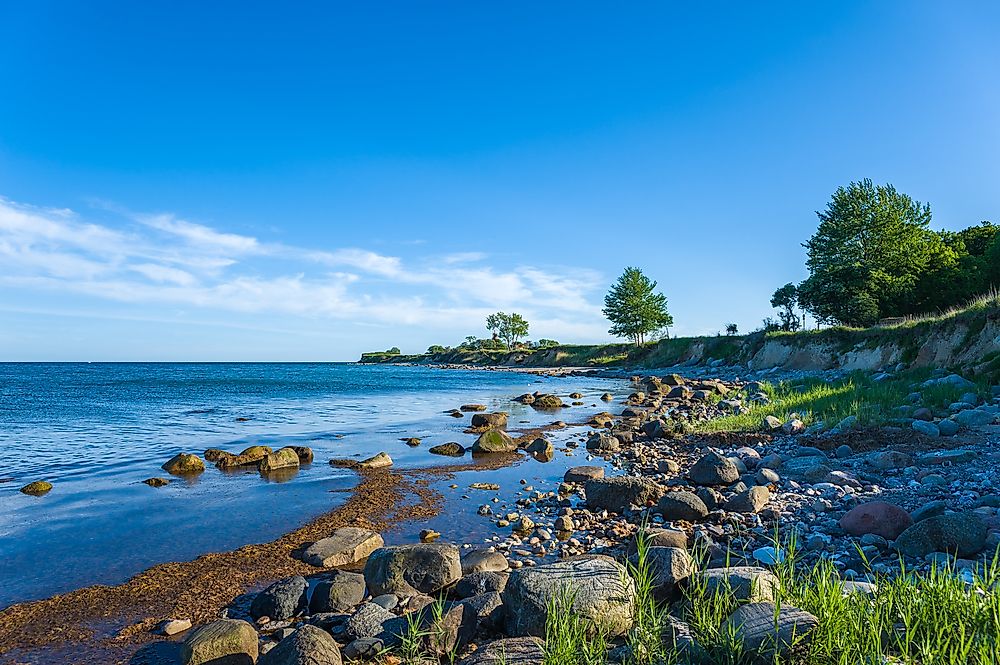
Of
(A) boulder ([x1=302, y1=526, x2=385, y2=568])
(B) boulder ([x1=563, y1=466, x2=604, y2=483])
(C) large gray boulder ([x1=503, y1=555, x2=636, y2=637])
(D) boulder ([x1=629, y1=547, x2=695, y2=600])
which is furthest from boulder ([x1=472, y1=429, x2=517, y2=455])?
(C) large gray boulder ([x1=503, y1=555, x2=636, y2=637])

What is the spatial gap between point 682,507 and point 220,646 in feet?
21.7

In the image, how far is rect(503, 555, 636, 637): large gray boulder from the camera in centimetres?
491

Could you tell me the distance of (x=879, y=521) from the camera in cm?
695

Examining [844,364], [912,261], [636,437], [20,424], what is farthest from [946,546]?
[912,261]

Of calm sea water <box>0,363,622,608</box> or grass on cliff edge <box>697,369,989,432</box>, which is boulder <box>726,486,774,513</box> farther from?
grass on cliff edge <box>697,369,989,432</box>

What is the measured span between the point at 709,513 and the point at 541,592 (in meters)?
4.83

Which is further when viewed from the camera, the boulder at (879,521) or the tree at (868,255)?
the tree at (868,255)

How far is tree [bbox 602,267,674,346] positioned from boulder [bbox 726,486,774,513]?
78.7 metres

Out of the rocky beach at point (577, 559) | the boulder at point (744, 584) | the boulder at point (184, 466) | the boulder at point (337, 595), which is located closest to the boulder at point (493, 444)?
A: the rocky beach at point (577, 559)

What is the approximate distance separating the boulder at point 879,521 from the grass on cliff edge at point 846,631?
7.70ft

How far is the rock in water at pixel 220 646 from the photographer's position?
529cm

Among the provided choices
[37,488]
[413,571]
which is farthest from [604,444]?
[37,488]

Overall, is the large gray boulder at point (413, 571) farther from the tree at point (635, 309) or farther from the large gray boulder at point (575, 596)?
the tree at point (635, 309)

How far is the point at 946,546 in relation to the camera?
6.03 metres
